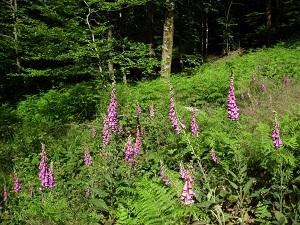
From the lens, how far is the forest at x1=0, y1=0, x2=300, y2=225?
9.48 ft

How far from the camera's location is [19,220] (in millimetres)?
3998

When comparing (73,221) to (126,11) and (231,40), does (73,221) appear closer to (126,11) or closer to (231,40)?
(126,11)

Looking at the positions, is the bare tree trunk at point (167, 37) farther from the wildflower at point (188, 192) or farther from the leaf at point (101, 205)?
the wildflower at point (188, 192)

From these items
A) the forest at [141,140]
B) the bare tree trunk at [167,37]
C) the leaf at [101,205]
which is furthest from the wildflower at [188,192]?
the bare tree trunk at [167,37]

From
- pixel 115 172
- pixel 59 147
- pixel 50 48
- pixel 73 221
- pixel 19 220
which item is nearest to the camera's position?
pixel 73 221

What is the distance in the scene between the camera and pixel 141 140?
211 inches

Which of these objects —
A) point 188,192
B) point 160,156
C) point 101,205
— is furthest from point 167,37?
point 188,192

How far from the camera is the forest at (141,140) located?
114 inches

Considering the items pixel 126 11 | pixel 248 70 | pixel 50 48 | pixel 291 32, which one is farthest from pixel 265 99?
pixel 126 11

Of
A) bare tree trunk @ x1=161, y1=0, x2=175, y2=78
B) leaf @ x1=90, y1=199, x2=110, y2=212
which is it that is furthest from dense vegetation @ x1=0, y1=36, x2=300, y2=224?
bare tree trunk @ x1=161, y1=0, x2=175, y2=78

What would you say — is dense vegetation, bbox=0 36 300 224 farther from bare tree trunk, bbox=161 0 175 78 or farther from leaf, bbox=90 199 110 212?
bare tree trunk, bbox=161 0 175 78

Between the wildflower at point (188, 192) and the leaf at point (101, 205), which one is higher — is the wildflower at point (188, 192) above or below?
above

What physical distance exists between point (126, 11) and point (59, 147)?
53.3 ft

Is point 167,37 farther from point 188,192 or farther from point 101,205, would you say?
point 188,192
